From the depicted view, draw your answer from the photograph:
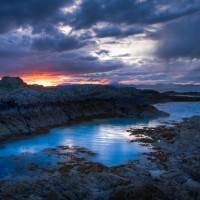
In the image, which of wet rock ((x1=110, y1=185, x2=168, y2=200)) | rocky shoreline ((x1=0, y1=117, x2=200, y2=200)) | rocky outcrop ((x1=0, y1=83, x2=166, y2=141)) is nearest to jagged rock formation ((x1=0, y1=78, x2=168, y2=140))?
rocky outcrop ((x1=0, y1=83, x2=166, y2=141))

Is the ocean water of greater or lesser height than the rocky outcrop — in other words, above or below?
below

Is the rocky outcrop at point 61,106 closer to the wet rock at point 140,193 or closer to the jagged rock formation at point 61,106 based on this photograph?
the jagged rock formation at point 61,106

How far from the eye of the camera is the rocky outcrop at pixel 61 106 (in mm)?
29333

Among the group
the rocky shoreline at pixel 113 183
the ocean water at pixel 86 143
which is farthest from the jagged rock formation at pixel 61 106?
the rocky shoreline at pixel 113 183

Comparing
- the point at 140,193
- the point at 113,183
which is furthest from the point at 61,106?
the point at 140,193

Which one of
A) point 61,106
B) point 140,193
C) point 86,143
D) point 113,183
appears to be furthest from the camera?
point 61,106

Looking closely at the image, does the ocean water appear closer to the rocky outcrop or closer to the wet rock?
the rocky outcrop

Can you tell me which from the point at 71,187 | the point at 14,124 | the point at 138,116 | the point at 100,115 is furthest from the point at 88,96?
the point at 71,187

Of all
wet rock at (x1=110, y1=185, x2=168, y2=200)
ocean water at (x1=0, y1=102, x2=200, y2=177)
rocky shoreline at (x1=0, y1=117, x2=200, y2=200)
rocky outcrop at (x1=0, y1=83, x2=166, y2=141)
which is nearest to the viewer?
wet rock at (x1=110, y1=185, x2=168, y2=200)

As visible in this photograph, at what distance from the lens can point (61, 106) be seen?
3747 cm

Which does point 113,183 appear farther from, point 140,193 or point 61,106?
point 61,106

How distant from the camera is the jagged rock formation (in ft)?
96.4

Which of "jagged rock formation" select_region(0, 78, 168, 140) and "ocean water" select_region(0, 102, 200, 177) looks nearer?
"ocean water" select_region(0, 102, 200, 177)

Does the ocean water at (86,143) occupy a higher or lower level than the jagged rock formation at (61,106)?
lower
